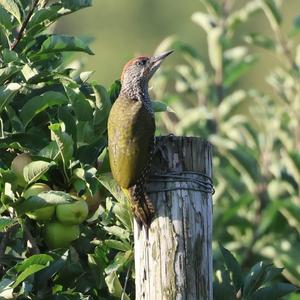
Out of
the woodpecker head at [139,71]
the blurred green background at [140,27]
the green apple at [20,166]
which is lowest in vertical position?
the green apple at [20,166]

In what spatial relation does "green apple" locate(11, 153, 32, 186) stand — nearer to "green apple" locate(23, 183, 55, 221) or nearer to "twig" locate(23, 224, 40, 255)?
"green apple" locate(23, 183, 55, 221)

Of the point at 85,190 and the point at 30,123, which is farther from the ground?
the point at 30,123

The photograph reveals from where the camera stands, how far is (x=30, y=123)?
189 inches

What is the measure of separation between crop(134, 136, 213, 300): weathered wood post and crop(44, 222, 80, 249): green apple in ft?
1.35

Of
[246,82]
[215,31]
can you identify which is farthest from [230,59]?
[246,82]

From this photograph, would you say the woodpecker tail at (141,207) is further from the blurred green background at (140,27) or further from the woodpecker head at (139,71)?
the blurred green background at (140,27)

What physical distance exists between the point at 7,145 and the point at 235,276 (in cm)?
109

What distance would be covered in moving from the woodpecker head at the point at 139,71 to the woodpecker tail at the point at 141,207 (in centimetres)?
86

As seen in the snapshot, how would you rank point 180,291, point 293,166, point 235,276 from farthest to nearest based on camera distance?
1. point 293,166
2. point 235,276
3. point 180,291

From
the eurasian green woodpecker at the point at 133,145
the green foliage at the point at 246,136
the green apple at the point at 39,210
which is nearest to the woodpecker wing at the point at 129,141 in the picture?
the eurasian green woodpecker at the point at 133,145

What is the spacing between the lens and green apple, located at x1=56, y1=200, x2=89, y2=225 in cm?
448

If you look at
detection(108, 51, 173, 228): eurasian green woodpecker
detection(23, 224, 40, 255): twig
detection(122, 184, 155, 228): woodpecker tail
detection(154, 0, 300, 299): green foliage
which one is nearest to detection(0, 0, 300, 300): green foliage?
detection(23, 224, 40, 255): twig

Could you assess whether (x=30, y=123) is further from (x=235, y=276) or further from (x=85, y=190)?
(x=235, y=276)

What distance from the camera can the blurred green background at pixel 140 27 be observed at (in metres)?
30.5
